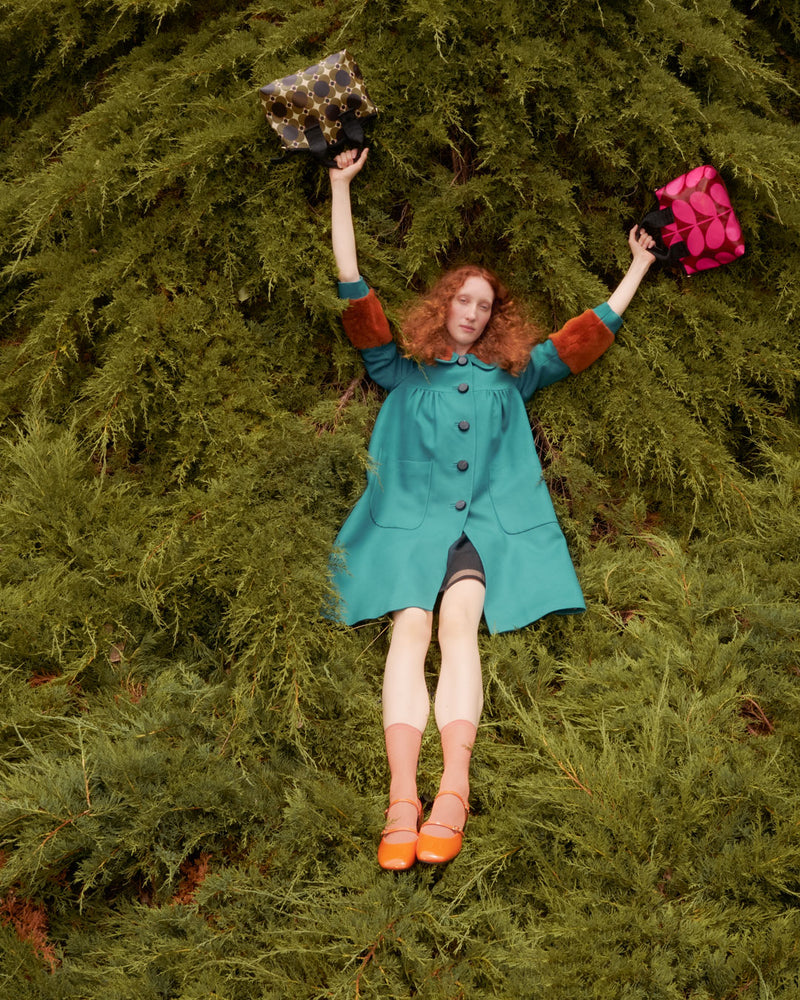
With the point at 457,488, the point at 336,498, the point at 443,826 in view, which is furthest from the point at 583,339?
the point at 443,826

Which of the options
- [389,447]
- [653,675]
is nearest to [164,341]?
[389,447]

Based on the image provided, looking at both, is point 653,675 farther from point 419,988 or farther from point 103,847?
point 103,847

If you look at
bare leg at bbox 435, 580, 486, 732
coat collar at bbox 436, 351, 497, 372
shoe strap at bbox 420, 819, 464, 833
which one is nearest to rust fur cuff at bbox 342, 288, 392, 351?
coat collar at bbox 436, 351, 497, 372

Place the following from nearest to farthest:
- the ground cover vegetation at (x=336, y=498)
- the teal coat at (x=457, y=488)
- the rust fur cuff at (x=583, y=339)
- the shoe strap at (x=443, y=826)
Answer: the ground cover vegetation at (x=336, y=498), the shoe strap at (x=443, y=826), the teal coat at (x=457, y=488), the rust fur cuff at (x=583, y=339)

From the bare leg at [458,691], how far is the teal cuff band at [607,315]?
3.70 ft

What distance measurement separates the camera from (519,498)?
292 cm

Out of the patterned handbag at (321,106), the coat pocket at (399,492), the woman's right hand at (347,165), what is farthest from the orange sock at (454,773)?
the patterned handbag at (321,106)

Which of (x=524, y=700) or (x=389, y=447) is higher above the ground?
(x=389, y=447)

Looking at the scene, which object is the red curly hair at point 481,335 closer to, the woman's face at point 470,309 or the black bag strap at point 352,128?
the woman's face at point 470,309

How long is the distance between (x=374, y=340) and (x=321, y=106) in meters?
0.85

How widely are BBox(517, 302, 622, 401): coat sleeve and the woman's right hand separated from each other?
97cm

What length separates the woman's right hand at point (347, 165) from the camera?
2773 millimetres

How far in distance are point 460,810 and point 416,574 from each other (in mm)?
825

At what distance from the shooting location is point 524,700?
104 inches
